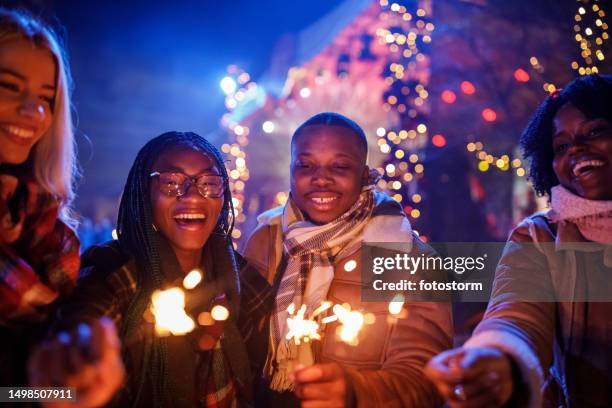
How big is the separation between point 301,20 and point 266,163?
3.59 metres

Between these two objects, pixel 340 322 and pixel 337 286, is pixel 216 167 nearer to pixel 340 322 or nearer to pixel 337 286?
pixel 337 286

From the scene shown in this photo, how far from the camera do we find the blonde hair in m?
1.88

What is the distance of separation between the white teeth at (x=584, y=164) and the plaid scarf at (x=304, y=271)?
1.11 m

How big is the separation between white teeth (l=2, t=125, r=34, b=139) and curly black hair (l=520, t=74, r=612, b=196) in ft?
9.12

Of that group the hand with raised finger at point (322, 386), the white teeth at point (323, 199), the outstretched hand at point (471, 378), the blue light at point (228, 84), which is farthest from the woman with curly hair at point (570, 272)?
the blue light at point (228, 84)

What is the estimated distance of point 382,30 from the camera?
6.43m

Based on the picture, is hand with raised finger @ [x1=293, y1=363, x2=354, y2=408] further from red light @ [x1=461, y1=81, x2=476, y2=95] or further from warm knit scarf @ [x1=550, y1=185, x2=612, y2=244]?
red light @ [x1=461, y1=81, x2=476, y2=95]

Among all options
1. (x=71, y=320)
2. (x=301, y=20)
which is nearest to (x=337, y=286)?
(x=71, y=320)

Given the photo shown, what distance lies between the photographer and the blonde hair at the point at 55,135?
1.88 m

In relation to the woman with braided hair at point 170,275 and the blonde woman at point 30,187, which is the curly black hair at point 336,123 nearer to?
the woman with braided hair at point 170,275

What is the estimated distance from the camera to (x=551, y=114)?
7.65ft

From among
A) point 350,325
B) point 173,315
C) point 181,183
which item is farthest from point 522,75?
→ point 173,315

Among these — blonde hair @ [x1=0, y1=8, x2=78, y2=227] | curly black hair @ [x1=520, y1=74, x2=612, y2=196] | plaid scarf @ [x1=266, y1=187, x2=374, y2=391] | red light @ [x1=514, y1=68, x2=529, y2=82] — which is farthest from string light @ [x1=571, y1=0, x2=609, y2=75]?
blonde hair @ [x1=0, y1=8, x2=78, y2=227]

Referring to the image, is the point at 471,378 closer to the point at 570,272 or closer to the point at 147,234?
the point at 570,272
